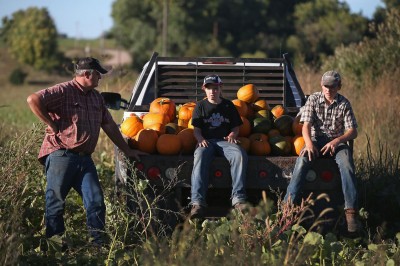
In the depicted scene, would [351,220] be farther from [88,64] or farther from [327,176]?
[88,64]

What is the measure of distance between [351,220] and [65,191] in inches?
101

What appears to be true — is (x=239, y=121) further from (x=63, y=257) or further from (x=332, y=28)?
(x=332, y=28)

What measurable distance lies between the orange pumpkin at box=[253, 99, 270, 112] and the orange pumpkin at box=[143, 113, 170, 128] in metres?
0.96

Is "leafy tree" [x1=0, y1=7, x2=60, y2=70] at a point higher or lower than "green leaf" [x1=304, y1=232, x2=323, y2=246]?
higher

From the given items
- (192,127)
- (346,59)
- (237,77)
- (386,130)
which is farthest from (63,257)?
(346,59)

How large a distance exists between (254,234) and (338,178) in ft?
5.70

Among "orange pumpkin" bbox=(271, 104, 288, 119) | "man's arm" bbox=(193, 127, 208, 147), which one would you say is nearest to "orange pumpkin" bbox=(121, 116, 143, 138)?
"man's arm" bbox=(193, 127, 208, 147)

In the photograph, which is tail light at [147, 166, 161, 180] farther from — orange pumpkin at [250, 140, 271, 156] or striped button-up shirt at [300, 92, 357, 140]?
striped button-up shirt at [300, 92, 357, 140]

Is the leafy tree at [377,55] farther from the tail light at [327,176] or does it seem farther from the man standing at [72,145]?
the man standing at [72,145]

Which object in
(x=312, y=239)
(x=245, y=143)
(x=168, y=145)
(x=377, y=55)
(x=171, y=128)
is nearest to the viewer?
(x=312, y=239)

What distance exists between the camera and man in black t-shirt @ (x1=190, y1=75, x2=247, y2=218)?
7410mm

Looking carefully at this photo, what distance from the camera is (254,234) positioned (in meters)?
6.19

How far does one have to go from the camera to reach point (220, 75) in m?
9.74

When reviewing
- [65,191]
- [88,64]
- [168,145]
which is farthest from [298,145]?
[65,191]
